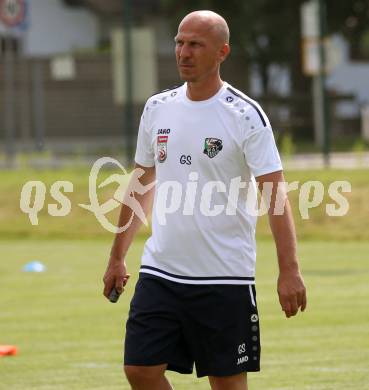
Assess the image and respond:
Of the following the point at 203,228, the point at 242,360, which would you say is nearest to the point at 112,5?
the point at 203,228

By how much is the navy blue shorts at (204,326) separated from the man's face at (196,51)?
101 cm

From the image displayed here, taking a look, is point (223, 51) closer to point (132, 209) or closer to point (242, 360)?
point (132, 209)

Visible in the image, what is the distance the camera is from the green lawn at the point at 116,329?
9.57 m

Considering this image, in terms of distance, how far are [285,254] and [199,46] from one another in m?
1.06

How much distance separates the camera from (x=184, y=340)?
6.64 m

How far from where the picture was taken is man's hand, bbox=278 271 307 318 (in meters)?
6.23

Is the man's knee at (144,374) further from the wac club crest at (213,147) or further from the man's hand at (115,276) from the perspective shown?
the wac club crest at (213,147)

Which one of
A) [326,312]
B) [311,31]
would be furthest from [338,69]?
[326,312]

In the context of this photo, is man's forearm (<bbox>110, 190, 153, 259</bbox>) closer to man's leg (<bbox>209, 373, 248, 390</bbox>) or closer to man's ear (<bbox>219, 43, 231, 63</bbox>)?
man's leg (<bbox>209, 373, 248, 390</bbox>)

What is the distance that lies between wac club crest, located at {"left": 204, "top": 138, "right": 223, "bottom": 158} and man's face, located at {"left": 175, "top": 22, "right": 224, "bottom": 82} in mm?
Answer: 304

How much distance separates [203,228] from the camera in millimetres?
6547

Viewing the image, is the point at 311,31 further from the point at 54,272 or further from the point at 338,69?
the point at 338,69

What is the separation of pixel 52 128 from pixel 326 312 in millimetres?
33233

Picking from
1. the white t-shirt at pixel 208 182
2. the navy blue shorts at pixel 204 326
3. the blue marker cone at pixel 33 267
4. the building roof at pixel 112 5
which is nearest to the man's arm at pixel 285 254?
the white t-shirt at pixel 208 182
